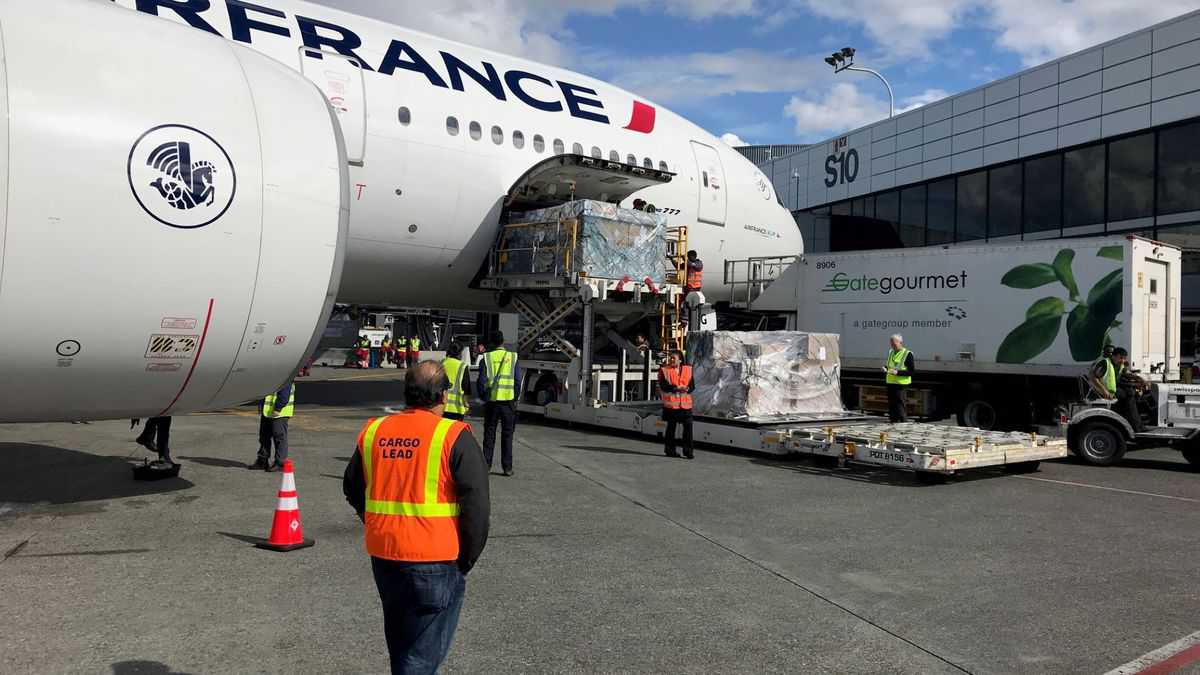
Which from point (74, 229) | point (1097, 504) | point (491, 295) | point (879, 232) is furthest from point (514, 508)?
point (879, 232)

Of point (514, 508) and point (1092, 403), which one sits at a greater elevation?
point (1092, 403)

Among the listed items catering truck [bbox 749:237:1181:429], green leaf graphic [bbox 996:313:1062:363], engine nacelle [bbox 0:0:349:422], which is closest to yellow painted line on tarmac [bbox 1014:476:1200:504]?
catering truck [bbox 749:237:1181:429]

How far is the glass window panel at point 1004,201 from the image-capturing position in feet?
91.0

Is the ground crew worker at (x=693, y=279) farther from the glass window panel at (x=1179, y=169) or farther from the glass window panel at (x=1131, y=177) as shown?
the glass window panel at (x=1131, y=177)

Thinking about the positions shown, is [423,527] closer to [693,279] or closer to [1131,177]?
[693,279]

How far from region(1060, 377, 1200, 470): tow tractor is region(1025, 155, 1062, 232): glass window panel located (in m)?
15.5

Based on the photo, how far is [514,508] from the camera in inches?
330

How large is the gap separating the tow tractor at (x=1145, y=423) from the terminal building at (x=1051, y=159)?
8.49 m

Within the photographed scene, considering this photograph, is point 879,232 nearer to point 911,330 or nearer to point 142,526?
point 911,330

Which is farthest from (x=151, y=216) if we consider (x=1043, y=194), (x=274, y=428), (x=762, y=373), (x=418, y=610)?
(x=1043, y=194)

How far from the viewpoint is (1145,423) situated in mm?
12617

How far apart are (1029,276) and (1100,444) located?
3435mm

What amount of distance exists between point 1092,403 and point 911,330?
3.86 m

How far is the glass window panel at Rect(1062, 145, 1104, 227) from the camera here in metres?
25.1
